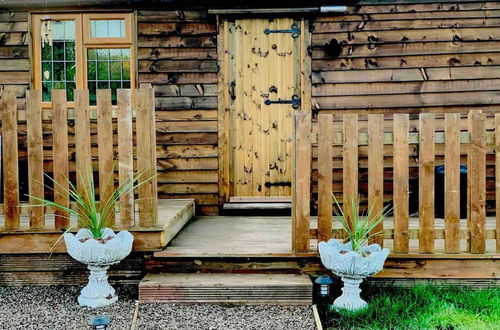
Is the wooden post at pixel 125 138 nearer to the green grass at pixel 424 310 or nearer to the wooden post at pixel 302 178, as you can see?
the wooden post at pixel 302 178

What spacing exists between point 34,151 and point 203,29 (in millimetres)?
2717

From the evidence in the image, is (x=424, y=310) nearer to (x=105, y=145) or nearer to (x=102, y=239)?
(x=102, y=239)

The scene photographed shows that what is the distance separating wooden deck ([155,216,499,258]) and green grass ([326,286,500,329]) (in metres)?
0.26

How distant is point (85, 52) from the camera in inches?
224

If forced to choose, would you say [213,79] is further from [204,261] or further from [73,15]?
[204,261]

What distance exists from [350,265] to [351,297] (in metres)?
0.26

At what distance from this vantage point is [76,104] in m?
3.51

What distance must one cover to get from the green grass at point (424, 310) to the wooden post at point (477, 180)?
0.36m

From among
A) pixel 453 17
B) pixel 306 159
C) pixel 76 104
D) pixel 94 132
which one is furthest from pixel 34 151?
pixel 453 17

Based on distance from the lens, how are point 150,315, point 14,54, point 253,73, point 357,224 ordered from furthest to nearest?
1. point 253,73
2. point 14,54
3. point 357,224
4. point 150,315

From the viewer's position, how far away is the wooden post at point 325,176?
3459mm

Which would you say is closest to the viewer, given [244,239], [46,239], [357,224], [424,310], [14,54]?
[424,310]

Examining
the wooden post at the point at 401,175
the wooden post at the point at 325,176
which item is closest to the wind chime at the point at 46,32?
the wooden post at the point at 325,176

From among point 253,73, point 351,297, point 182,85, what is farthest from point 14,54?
point 351,297
